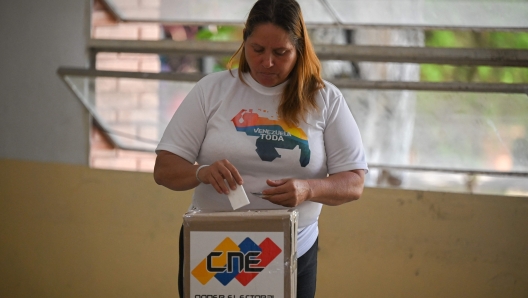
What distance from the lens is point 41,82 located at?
2.94 metres

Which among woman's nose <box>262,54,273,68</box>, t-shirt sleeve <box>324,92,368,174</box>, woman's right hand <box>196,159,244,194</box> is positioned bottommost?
woman's right hand <box>196,159,244,194</box>

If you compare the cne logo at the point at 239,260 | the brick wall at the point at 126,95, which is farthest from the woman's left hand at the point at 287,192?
the brick wall at the point at 126,95

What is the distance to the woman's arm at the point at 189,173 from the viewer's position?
139 centimetres

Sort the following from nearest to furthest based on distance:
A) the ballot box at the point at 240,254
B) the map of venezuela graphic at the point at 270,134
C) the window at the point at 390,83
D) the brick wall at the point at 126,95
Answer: the ballot box at the point at 240,254, the map of venezuela graphic at the point at 270,134, the window at the point at 390,83, the brick wall at the point at 126,95

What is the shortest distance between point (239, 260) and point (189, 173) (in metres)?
0.25

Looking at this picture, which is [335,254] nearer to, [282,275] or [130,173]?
[130,173]

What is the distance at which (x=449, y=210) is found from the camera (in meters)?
2.49

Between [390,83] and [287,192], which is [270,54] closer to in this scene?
[287,192]

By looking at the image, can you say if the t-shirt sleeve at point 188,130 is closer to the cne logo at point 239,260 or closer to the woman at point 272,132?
the woman at point 272,132

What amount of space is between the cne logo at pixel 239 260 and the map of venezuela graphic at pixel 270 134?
23 cm

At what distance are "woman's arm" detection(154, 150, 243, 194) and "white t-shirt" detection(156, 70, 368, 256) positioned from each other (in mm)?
27

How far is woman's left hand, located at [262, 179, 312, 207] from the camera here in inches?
54.9

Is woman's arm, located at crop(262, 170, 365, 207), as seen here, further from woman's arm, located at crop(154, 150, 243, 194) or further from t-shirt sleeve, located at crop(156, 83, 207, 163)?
t-shirt sleeve, located at crop(156, 83, 207, 163)

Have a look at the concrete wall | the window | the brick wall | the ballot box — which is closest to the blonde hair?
the ballot box
